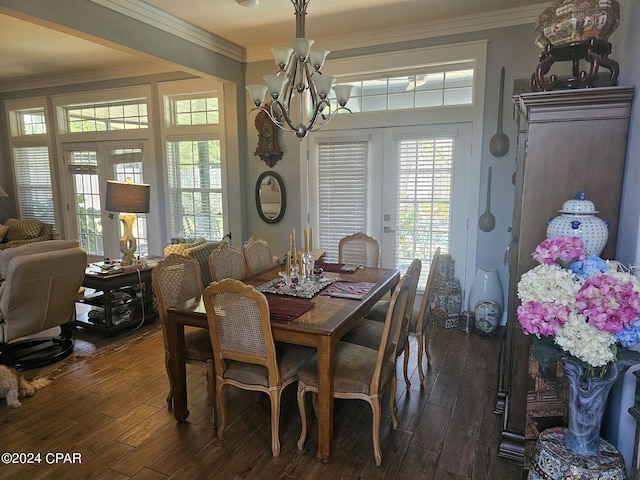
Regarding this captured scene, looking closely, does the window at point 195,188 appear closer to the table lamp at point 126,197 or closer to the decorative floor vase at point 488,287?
the table lamp at point 126,197

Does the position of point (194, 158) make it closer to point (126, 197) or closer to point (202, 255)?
A: point (126, 197)

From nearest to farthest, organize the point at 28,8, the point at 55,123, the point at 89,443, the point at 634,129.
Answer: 1. the point at 634,129
2. the point at 89,443
3. the point at 28,8
4. the point at 55,123

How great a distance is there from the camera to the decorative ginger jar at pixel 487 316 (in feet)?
12.8

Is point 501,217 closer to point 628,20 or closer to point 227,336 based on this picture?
point 628,20

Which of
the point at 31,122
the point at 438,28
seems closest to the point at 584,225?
the point at 438,28

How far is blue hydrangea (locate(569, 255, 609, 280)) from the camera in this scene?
1433 millimetres

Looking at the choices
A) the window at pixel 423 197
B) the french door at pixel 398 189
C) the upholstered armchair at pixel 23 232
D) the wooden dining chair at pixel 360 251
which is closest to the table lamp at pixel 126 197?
the french door at pixel 398 189

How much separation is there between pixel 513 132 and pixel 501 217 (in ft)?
2.70

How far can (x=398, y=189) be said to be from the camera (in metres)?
4.46

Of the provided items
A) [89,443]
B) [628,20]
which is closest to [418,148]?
[628,20]

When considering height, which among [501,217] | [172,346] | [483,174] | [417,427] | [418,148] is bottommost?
[417,427]

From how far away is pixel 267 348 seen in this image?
7.08 ft

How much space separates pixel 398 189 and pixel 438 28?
64.9 inches

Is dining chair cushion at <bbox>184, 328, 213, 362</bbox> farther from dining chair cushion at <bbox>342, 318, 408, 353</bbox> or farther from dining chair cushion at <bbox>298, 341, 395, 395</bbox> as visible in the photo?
dining chair cushion at <bbox>342, 318, 408, 353</bbox>
